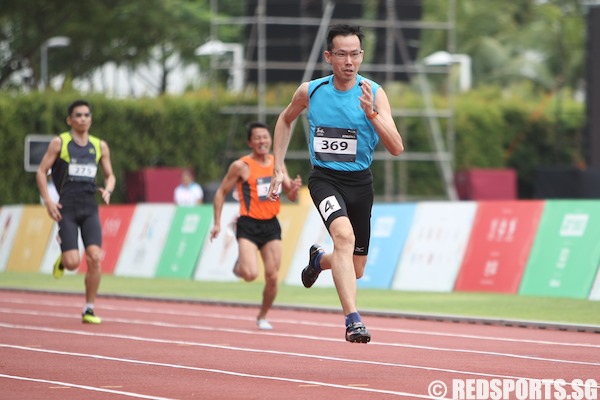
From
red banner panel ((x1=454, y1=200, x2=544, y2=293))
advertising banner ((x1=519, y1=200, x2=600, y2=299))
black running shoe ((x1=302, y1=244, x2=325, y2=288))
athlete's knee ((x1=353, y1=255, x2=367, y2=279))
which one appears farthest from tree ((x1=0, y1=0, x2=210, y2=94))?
athlete's knee ((x1=353, y1=255, x2=367, y2=279))

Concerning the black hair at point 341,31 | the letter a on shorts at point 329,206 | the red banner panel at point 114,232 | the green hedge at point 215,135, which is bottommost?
the green hedge at point 215,135

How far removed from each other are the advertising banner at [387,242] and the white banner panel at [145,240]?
5649mm

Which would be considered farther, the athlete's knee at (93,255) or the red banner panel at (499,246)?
the red banner panel at (499,246)

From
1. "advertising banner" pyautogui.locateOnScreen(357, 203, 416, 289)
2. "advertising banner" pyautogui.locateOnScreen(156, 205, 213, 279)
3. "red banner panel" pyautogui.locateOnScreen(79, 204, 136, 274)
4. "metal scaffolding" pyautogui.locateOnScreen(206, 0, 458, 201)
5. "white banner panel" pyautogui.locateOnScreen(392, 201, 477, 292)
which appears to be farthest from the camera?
"metal scaffolding" pyautogui.locateOnScreen(206, 0, 458, 201)

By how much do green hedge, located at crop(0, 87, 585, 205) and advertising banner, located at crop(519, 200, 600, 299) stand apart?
66.1 feet

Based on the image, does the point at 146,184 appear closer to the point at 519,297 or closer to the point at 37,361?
the point at 519,297

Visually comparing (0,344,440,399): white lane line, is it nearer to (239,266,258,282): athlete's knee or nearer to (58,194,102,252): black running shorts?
(58,194,102,252): black running shorts

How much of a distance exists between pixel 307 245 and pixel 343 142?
12.7 metres

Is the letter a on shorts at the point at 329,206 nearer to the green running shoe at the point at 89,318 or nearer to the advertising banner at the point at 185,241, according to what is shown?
the green running shoe at the point at 89,318

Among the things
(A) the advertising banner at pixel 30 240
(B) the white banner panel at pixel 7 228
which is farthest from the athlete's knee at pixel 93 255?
(B) the white banner panel at pixel 7 228

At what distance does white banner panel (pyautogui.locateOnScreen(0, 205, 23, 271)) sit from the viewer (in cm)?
3138

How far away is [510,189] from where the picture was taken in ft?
134

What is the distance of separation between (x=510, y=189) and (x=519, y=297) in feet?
70.6

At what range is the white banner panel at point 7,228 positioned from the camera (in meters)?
31.4
